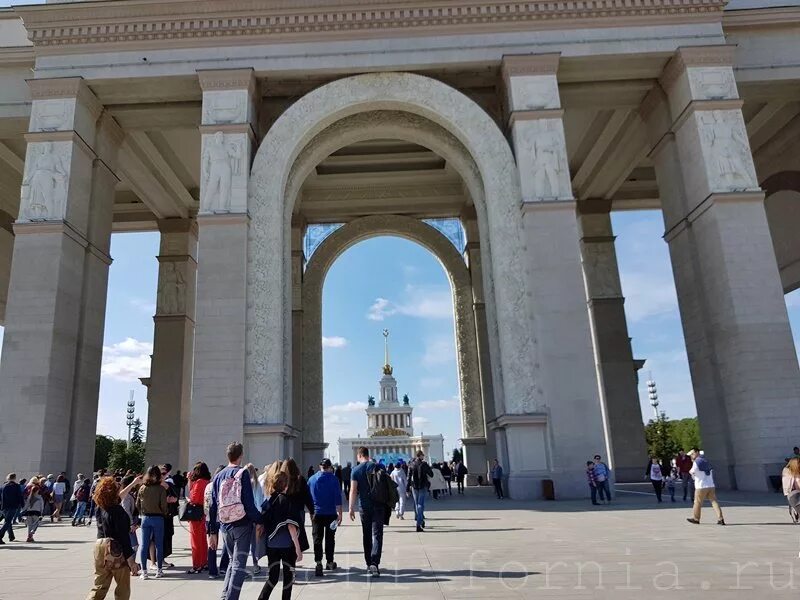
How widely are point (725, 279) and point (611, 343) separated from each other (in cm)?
1035

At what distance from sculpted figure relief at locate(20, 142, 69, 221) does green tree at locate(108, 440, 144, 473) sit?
46585mm

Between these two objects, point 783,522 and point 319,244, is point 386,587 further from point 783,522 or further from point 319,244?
point 319,244

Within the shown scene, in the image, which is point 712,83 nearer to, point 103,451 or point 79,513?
point 79,513

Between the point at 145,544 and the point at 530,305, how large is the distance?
42.7 ft

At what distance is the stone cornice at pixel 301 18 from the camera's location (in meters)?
19.7

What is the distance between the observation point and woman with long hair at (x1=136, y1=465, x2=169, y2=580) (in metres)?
7.74

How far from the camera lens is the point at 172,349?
2755cm

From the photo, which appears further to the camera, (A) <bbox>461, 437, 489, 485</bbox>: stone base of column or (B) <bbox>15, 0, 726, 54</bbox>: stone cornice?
(A) <bbox>461, 437, 489, 485</bbox>: stone base of column

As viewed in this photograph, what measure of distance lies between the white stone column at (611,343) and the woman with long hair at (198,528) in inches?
872

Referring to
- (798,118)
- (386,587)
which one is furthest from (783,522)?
(798,118)

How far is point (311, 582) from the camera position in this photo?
6922 mm

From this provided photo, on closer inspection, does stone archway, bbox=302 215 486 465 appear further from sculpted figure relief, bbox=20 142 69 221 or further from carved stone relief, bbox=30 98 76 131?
carved stone relief, bbox=30 98 76 131

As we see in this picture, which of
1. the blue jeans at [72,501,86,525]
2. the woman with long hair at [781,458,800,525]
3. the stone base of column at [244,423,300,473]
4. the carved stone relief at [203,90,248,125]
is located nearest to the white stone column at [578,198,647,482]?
the stone base of column at [244,423,300,473]

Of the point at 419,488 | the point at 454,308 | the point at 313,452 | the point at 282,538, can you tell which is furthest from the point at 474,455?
the point at 282,538
